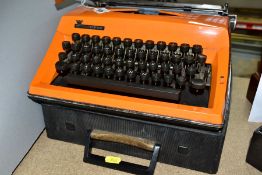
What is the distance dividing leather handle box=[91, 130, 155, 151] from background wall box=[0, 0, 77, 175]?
213 millimetres

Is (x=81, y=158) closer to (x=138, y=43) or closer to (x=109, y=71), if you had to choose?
(x=109, y=71)

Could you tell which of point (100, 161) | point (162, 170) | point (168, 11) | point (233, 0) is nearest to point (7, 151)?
point (100, 161)

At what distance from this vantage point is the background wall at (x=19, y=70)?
702 millimetres

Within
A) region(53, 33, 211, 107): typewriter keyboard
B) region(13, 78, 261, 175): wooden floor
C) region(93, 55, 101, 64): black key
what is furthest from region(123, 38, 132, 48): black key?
region(13, 78, 261, 175): wooden floor

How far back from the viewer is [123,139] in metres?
0.74

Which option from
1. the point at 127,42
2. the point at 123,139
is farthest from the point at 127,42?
the point at 123,139

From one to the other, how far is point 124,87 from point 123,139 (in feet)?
0.49

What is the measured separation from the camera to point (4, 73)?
27.5 inches

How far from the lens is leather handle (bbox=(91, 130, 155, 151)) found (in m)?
0.73

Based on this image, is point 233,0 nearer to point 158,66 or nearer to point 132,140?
point 158,66

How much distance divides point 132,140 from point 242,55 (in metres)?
0.86

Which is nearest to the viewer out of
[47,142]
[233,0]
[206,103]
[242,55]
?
[206,103]

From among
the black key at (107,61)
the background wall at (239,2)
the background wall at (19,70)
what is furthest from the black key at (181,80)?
the background wall at (239,2)

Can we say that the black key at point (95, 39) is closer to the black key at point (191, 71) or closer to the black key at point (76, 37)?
the black key at point (76, 37)
